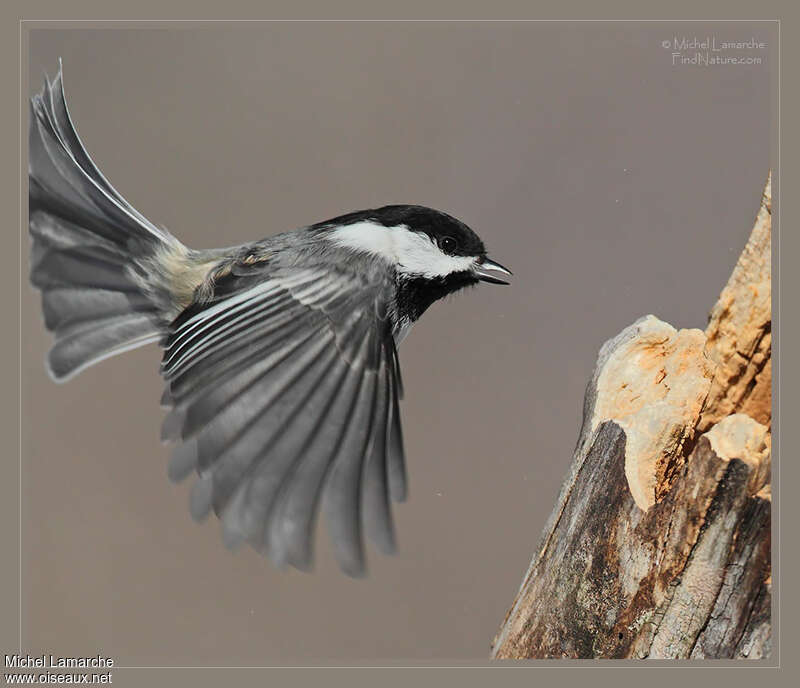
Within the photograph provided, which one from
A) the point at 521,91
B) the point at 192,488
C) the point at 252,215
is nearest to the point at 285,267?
the point at 252,215

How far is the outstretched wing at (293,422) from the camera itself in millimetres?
1066

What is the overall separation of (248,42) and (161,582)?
850mm

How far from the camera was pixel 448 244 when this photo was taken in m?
1.35

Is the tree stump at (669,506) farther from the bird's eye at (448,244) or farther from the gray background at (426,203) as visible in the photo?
the bird's eye at (448,244)

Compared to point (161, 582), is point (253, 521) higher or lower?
higher

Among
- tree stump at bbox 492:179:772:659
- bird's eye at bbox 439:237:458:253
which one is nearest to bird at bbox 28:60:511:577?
bird's eye at bbox 439:237:458:253

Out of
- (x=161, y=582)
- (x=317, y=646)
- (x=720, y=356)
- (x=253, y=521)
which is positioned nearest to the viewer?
(x=253, y=521)

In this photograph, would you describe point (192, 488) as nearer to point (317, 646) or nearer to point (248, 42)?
point (317, 646)

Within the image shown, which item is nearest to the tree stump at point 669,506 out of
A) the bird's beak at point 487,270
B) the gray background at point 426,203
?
the gray background at point 426,203

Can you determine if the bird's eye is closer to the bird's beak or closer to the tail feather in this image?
the bird's beak

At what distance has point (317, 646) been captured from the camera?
52.2 inches

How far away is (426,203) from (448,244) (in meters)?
0.12

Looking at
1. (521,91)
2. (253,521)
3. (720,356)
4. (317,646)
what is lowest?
(317,646)

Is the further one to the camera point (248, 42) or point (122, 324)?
point (122, 324)
